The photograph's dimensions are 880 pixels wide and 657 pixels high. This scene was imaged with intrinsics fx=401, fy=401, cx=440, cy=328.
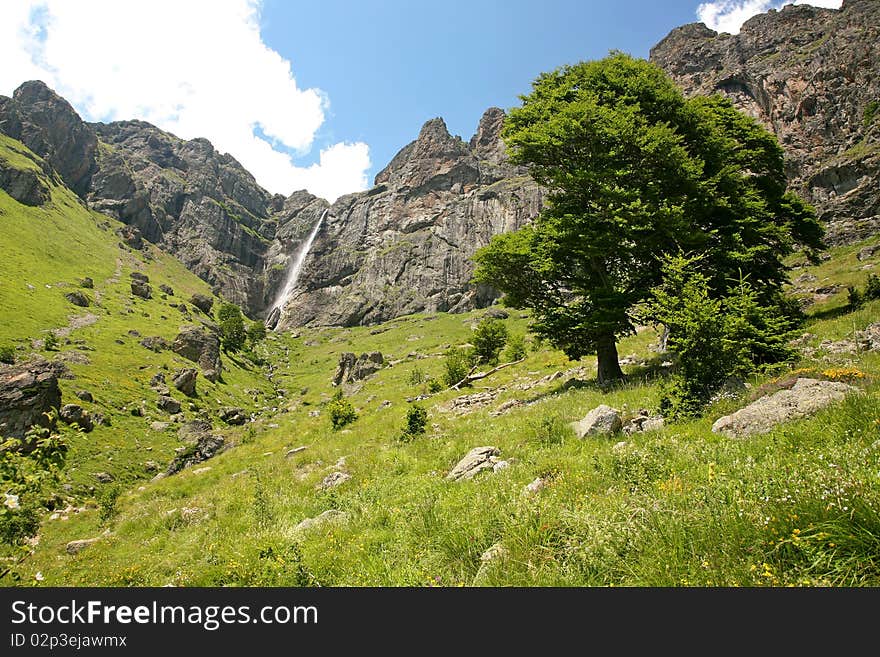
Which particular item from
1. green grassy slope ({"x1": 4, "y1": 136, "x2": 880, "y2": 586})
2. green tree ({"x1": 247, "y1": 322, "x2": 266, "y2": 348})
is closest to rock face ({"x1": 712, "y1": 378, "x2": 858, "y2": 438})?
green grassy slope ({"x1": 4, "y1": 136, "x2": 880, "y2": 586})

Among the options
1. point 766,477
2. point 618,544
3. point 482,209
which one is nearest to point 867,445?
point 766,477

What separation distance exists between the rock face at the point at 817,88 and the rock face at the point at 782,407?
290 ft

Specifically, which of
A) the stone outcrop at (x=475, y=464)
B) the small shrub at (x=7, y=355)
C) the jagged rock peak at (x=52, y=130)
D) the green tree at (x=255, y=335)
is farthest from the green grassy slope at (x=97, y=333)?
the jagged rock peak at (x=52, y=130)

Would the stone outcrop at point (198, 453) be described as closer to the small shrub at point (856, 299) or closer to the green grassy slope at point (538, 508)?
the green grassy slope at point (538, 508)

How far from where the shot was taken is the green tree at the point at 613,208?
15328 mm

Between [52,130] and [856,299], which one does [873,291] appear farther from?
[52,130]

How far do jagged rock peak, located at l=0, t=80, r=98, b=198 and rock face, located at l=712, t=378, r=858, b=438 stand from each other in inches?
8984

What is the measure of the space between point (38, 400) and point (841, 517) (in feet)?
140

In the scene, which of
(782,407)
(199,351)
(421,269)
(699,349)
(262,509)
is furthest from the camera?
(421,269)

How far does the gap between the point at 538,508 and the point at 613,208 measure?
1287cm

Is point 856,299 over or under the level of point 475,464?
under

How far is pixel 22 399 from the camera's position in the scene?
95.0 ft

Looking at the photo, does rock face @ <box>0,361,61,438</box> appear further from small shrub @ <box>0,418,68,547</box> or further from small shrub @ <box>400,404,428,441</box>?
small shrub @ <box>0,418,68,547</box>

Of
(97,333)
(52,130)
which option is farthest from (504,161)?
(52,130)
